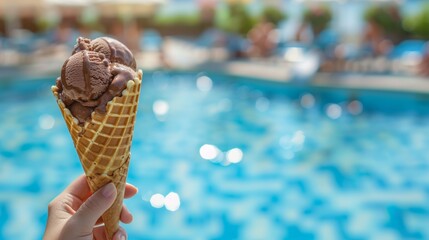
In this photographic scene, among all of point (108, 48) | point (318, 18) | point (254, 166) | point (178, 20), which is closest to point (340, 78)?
point (254, 166)

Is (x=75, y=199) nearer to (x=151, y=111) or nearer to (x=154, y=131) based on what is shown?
(x=154, y=131)

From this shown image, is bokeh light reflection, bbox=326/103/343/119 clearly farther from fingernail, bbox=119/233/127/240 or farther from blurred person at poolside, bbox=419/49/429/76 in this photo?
fingernail, bbox=119/233/127/240

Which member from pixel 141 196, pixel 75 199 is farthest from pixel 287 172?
pixel 75 199

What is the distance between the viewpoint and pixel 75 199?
1874 millimetres

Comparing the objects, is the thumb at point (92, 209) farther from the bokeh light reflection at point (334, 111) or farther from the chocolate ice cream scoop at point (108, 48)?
the bokeh light reflection at point (334, 111)

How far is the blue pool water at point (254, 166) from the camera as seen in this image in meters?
4.68

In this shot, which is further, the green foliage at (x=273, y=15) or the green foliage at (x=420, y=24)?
the green foliage at (x=273, y=15)

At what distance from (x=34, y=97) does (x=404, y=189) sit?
8.28m

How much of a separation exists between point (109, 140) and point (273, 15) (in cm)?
1802

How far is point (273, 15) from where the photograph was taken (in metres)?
18.9

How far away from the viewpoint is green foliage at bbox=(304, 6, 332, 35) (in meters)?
17.0

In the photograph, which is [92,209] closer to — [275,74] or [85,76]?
[85,76]

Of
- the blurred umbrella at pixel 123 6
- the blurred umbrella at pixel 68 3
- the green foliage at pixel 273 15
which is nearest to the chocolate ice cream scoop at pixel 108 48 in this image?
the blurred umbrella at pixel 123 6

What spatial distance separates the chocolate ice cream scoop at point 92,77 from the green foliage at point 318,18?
52.7 ft
